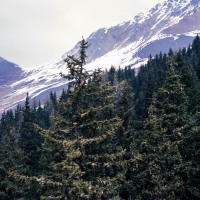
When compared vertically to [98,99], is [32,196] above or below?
below

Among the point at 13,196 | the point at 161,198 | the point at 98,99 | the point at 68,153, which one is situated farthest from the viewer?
the point at 13,196

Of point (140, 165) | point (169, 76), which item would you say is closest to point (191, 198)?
point (140, 165)

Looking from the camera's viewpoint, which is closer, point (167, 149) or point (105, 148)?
point (105, 148)

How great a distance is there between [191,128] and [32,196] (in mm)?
19014

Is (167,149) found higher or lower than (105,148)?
lower

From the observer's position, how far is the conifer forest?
20094 mm

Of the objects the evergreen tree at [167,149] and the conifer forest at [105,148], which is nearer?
the conifer forest at [105,148]

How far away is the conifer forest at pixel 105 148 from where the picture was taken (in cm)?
2009

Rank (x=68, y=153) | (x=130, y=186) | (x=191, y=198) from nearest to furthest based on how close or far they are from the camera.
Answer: (x=68, y=153) < (x=191, y=198) < (x=130, y=186)

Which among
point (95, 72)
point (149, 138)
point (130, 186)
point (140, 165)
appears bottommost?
point (130, 186)

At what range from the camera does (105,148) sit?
2141cm

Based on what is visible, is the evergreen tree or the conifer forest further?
the evergreen tree

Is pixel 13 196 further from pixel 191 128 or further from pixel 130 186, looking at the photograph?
pixel 191 128

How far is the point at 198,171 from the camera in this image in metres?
29.7
